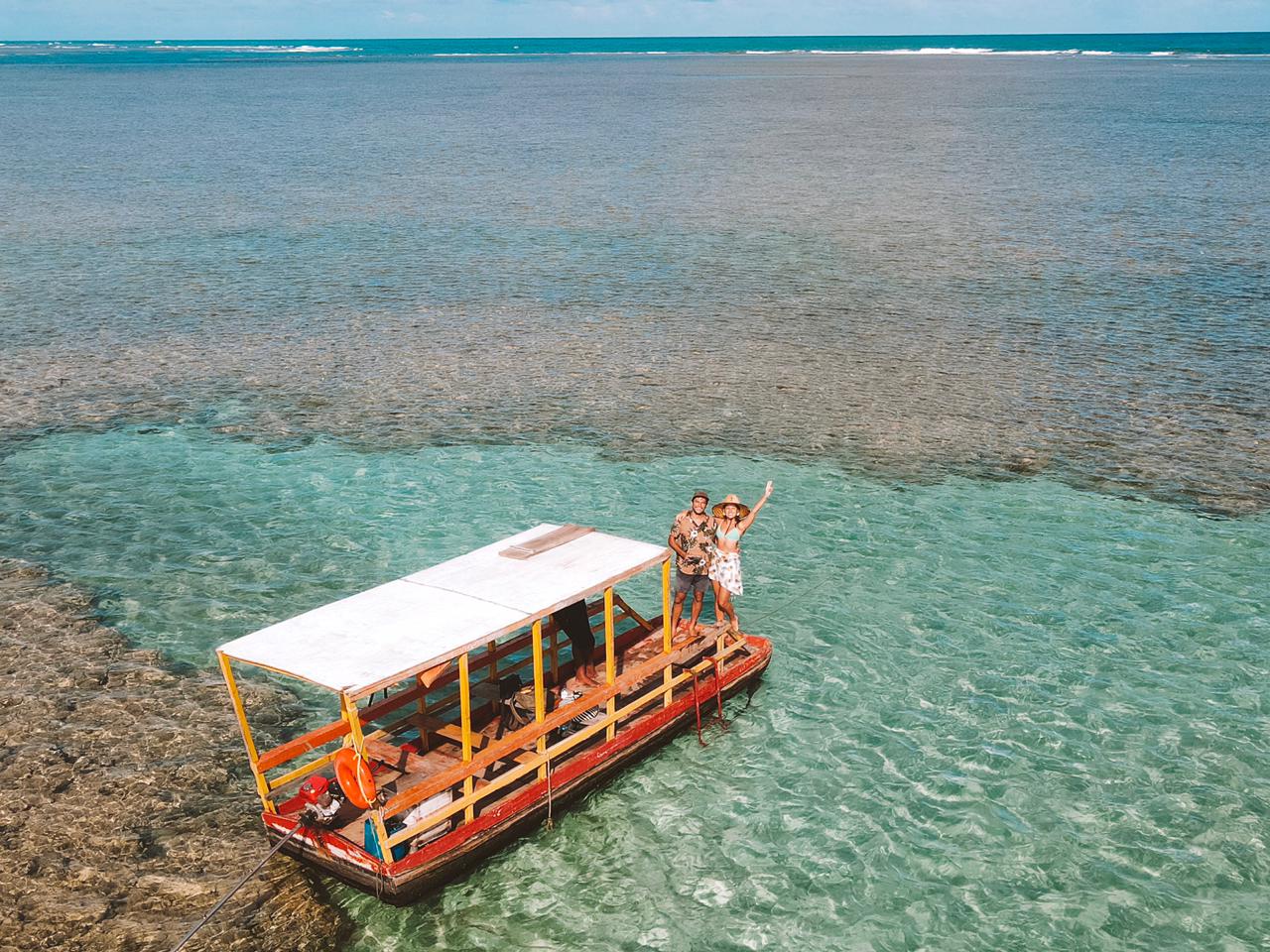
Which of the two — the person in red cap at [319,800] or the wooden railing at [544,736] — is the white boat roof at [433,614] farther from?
the person in red cap at [319,800]

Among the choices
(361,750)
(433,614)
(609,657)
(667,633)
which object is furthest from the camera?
(667,633)

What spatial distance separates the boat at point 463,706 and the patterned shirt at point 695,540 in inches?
35.4

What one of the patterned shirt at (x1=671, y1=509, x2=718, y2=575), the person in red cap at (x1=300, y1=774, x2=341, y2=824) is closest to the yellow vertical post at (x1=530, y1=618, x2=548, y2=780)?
the person in red cap at (x1=300, y1=774, x2=341, y2=824)

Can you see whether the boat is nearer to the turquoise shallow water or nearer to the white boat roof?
the white boat roof

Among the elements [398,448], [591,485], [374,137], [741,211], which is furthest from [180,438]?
[374,137]

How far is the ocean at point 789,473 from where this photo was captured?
41.0ft

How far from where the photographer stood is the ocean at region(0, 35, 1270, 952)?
12.5m

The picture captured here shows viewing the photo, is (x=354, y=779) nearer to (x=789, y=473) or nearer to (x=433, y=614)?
(x=433, y=614)

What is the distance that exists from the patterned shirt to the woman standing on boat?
0.18 metres

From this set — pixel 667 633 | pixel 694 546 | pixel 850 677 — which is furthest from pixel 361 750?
pixel 850 677

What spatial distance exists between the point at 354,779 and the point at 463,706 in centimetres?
137

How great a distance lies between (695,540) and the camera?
15.2 metres

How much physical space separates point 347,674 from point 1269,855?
10384mm

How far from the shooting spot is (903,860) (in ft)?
41.1
